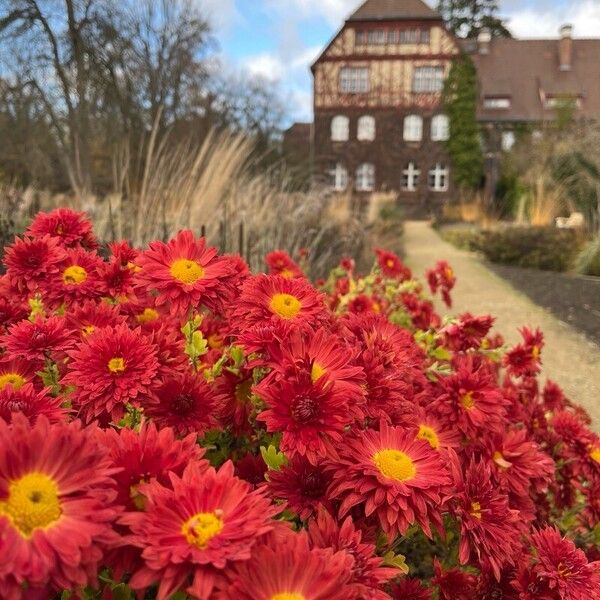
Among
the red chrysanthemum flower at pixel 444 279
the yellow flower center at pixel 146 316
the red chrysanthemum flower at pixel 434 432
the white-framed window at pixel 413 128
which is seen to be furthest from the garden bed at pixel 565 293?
the white-framed window at pixel 413 128

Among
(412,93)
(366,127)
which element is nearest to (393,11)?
(412,93)

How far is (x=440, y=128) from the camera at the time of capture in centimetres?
2592

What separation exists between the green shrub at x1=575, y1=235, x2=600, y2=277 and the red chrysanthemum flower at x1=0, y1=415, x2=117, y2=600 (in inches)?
350

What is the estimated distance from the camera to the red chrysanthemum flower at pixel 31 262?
123 cm

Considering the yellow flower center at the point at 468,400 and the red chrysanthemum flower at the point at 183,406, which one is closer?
the red chrysanthemum flower at the point at 183,406

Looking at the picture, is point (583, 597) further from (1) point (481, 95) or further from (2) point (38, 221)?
(1) point (481, 95)

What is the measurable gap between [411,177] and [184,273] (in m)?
26.9

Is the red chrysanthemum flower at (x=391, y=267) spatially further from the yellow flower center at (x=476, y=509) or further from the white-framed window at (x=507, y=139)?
the white-framed window at (x=507, y=139)

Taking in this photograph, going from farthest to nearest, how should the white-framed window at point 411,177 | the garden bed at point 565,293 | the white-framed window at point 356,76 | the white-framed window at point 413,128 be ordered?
1. the white-framed window at point 411,177
2. the white-framed window at point 413,128
3. the white-framed window at point 356,76
4. the garden bed at point 565,293

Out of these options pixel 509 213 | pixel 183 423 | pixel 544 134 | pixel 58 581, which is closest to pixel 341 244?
pixel 183 423

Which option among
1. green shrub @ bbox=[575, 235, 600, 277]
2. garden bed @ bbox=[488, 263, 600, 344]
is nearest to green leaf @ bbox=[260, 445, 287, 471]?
garden bed @ bbox=[488, 263, 600, 344]

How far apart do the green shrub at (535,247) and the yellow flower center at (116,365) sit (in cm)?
925

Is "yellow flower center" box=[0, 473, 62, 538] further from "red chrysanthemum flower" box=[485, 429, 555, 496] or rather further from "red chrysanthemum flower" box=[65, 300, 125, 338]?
"red chrysanthemum flower" box=[485, 429, 555, 496]

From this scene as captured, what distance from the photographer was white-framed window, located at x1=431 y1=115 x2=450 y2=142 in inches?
1013
